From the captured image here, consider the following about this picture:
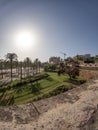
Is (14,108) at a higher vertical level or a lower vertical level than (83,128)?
higher

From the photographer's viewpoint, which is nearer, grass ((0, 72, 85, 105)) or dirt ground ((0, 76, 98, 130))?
dirt ground ((0, 76, 98, 130))

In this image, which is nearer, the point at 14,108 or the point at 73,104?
the point at 14,108

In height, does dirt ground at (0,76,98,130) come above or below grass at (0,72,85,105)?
above

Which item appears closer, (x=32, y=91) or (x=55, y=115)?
(x=55, y=115)

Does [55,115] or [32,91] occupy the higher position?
[55,115]

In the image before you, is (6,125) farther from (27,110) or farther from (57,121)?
(57,121)

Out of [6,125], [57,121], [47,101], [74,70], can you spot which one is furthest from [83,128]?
[74,70]

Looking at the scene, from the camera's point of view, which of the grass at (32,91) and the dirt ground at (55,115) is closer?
the dirt ground at (55,115)

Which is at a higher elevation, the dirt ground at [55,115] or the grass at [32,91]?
the dirt ground at [55,115]

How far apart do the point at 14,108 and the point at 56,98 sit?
2.74ft

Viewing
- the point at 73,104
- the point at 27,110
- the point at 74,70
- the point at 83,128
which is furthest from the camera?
the point at 74,70

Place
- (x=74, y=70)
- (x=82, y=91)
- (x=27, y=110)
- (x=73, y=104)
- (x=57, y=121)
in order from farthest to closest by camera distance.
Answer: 1. (x=74, y=70)
2. (x=82, y=91)
3. (x=73, y=104)
4. (x=27, y=110)
5. (x=57, y=121)

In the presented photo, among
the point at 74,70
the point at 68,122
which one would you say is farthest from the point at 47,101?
the point at 74,70

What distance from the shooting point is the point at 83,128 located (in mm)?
2527
